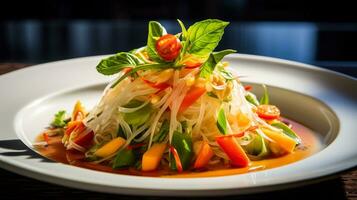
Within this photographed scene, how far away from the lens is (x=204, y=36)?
5.63ft

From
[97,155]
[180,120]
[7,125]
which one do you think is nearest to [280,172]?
[180,120]

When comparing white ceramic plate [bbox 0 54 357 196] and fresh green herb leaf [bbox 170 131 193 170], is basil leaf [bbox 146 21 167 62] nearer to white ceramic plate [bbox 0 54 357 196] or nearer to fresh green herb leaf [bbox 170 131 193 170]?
fresh green herb leaf [bbox 170 131 193 170]

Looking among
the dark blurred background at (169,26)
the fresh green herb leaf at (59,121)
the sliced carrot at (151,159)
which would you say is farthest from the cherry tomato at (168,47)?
the dark blurred background at (169,26)

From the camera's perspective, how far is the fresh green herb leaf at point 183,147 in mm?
1607

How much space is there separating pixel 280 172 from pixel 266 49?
2926 millimetres

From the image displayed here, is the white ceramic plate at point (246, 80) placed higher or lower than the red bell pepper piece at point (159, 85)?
lower

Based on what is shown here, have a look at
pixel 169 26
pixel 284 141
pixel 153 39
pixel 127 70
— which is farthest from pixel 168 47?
pixel 169 26

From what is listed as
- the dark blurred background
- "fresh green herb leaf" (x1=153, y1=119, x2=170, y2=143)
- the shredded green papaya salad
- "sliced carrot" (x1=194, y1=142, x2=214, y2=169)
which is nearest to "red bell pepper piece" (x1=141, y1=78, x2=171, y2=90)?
the shredded green papaya salad

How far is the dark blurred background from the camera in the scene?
4.45m

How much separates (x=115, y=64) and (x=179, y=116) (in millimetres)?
231

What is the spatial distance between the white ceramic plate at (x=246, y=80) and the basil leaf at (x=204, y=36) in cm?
42

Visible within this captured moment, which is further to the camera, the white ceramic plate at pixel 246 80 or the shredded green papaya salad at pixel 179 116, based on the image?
the shredded green papaya salad at pixel 179 116

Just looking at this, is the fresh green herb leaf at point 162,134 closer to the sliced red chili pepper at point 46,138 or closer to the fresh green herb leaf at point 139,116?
the fresh green herb leaf at point 139,116

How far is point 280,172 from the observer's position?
4.57 ft
